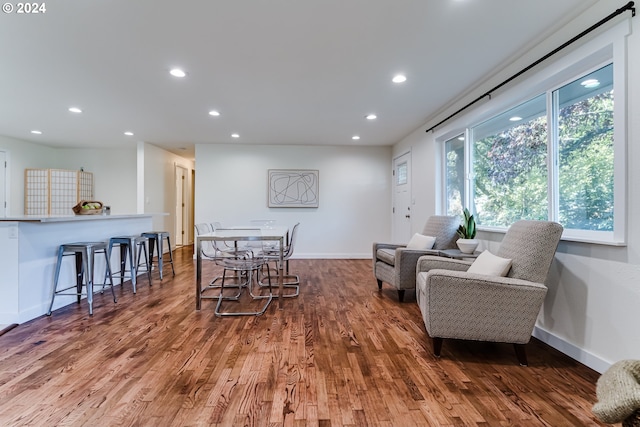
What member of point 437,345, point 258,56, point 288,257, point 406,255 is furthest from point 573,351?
point 258,56

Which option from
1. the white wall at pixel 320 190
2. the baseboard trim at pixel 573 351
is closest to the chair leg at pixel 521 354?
the baseboard trim at pixel 573 351

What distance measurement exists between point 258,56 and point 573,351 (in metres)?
3.22

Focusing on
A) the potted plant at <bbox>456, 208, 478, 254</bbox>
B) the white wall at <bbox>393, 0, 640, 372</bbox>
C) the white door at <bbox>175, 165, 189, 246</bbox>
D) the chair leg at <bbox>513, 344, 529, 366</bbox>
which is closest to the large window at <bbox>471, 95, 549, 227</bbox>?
the potted plant at <bbox>456, 208, 478, 254</bbox>

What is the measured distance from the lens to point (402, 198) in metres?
5.61

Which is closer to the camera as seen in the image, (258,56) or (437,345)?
(437,345)

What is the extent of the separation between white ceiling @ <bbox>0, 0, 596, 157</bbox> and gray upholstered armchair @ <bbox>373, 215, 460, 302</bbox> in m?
1.51

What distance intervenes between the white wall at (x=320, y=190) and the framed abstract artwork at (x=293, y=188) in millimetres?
111

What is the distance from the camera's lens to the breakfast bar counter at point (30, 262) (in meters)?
2.57

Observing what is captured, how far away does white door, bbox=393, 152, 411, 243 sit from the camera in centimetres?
530

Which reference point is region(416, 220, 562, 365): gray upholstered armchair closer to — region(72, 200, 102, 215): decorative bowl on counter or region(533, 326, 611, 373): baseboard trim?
region(533, 326, 611, 373): baseboard trim

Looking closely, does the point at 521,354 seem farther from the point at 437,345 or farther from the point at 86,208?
the point at 86,208

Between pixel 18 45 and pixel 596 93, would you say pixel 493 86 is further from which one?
pixel 18 45

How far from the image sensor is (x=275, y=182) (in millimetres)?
6078

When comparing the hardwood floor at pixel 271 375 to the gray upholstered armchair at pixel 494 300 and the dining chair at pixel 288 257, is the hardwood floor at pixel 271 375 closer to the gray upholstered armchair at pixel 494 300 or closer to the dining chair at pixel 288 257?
the gray upholstered armchair at pixel 494 300
